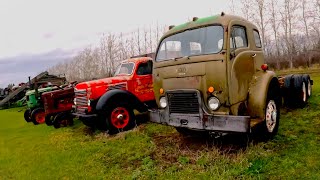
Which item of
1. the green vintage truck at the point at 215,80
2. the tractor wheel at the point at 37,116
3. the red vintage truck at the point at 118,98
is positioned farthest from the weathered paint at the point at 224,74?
the tractor wheel at the point at 37,116

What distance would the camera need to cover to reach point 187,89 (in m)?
6.04

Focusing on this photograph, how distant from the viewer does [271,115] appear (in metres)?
6.71

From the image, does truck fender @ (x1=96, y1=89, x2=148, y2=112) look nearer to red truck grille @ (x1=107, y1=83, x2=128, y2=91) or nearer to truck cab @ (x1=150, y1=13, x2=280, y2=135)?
red truck grille @ (x1=107, y1=83, x2=128, y2=91)

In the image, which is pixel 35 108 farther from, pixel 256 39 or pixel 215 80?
pixel 215 80

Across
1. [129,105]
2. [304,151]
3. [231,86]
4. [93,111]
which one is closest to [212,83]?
[231,86]

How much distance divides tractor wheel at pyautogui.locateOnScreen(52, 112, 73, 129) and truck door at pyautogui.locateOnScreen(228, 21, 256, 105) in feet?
28.0

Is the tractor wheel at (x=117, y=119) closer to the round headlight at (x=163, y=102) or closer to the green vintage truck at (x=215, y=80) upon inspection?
the green vintage truck at (x=215, y=80)

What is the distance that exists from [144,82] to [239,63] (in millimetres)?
4677

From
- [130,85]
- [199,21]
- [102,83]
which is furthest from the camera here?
[130,85]

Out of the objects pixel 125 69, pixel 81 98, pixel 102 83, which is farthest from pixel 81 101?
pixel 125 69

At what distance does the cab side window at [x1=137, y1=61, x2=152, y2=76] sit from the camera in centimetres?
1033

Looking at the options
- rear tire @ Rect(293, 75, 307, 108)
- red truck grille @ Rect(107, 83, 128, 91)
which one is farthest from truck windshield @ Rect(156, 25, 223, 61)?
rear tire @ Rect(293, 75, 307, 108)

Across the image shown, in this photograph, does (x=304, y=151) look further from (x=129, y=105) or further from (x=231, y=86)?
(x=129, y=105)

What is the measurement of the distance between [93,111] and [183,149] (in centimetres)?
405
